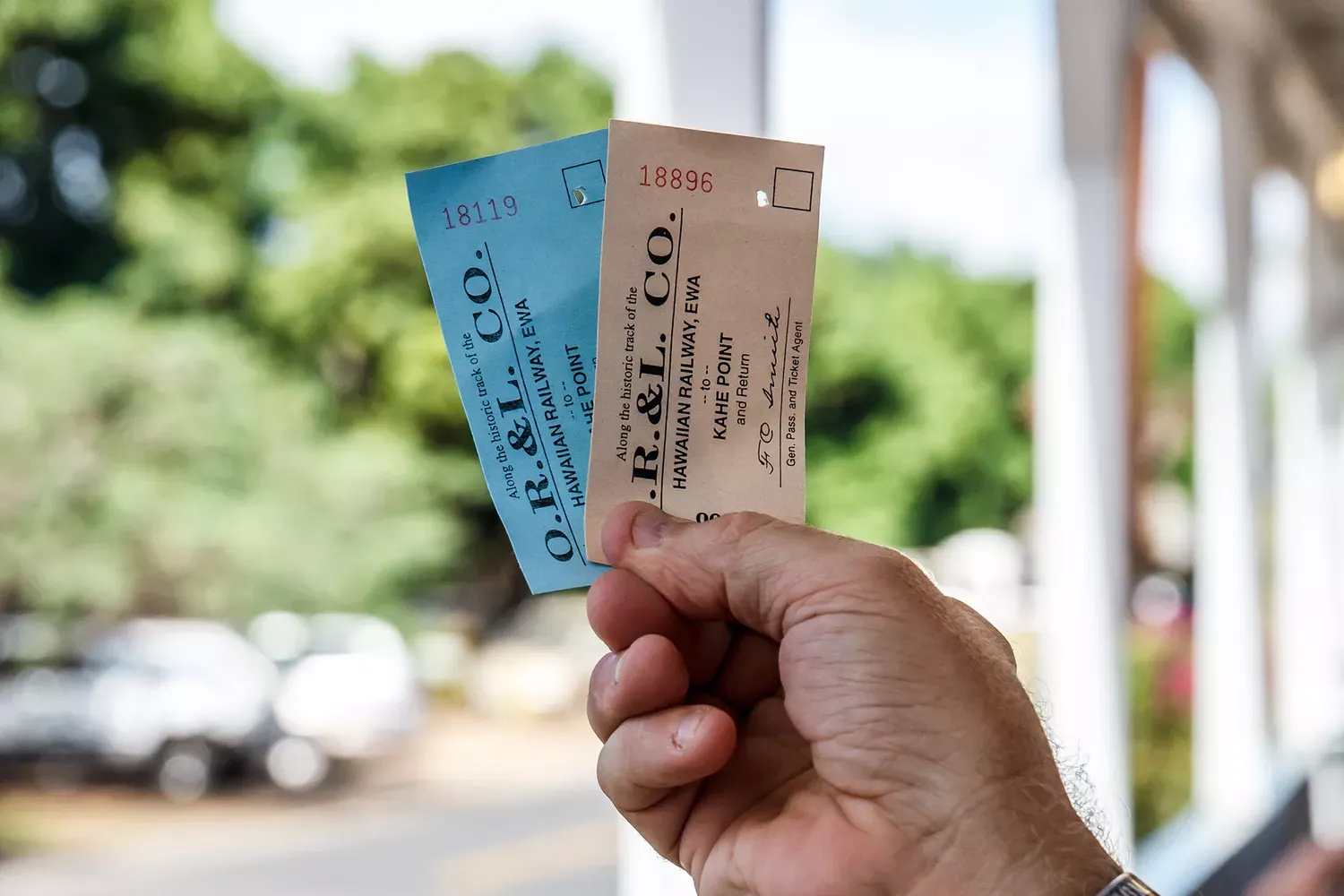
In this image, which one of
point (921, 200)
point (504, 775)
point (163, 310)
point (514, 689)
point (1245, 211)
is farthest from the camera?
point (921, 200)

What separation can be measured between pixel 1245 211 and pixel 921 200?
35.1 feet

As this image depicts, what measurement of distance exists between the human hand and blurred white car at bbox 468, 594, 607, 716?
39.1ft

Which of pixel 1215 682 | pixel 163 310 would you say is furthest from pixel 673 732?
pixel 163 310

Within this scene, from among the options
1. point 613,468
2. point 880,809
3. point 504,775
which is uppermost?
point 613,468

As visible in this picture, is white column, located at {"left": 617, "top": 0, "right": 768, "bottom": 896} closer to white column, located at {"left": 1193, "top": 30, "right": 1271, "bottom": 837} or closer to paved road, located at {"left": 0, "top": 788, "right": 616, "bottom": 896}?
white column, located at {"left": 1193, "top": 30, "right": 1271, "bottom": 837}

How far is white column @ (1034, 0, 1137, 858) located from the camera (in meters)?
2.53

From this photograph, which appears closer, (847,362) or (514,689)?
(847,362)

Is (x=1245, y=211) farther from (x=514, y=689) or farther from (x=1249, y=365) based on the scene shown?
(x=514, y=689)

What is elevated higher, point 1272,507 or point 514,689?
point 1272,507

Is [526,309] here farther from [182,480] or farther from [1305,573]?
[182,480]

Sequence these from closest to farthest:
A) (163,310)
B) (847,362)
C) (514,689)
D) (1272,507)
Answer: (1272,507) < (163,310) < (847,362) < (514,689)

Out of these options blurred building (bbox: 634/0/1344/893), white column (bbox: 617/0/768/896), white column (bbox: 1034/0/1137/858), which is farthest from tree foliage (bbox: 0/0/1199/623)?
white column (bbox: 617/0/768/896)

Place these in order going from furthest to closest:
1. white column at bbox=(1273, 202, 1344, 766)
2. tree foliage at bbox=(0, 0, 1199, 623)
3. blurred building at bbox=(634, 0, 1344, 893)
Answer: tree foliage at bbox=(0, 0, 1199, 623), white column at bbox=(1273, 202, 1344, 766), blurred building at bbox=(634, 0, 1344, 893)

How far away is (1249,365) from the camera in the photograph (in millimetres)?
4242
